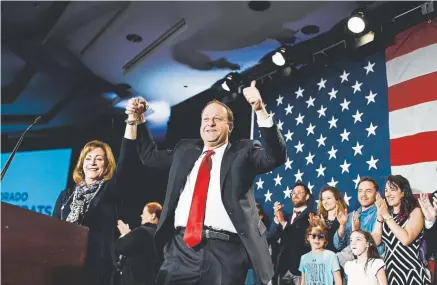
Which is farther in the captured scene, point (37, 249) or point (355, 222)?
point (355, 222)

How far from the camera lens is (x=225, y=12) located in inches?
206

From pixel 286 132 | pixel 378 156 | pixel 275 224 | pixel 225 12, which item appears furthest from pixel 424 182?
pixel 225 12

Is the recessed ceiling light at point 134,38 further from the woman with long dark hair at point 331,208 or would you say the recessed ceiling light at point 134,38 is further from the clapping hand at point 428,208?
the clapping hand at point 428,208

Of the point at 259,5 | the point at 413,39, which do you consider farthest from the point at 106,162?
the point at 413,39

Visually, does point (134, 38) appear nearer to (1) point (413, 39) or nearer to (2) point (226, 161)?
(1) point (413, 39)

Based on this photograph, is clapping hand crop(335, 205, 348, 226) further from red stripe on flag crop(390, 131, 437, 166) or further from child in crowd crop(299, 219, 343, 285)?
red stripe on flag crop(390, 131, 437, 166)

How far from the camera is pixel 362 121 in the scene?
5.24 metres

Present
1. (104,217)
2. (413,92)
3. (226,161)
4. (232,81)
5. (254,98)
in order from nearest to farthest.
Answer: (254,98), (226,161), (104,217), (413,92), (232,81)

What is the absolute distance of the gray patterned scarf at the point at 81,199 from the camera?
7.50 feet

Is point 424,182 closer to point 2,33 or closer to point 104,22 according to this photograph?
point 104,22

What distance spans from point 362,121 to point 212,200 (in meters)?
3.71

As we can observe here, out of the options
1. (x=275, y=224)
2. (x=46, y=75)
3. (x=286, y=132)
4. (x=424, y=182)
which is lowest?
(x=275, y=224)

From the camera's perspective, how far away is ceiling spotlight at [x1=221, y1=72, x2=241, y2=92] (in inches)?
244

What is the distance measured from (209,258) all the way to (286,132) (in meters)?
4.47
